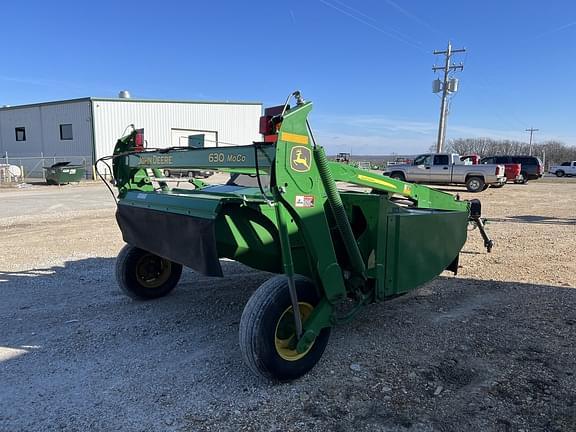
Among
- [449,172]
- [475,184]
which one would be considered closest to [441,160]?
[449,172]

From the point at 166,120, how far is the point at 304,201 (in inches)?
1169

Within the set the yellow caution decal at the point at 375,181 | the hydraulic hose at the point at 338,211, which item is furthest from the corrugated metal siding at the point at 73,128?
the hydraulic hose at the point at 338,211

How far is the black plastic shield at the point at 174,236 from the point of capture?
10.7 feet

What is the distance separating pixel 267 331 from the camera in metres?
3.06

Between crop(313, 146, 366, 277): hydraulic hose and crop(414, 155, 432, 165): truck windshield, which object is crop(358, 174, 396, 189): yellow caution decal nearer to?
crop(313, 146, 366, 277): hydraulic hose

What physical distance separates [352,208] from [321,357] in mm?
1250

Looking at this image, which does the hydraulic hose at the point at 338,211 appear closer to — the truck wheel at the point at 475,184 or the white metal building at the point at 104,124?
the truck wheel at the point at 475,184

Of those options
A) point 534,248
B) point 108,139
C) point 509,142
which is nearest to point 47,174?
point 108,139

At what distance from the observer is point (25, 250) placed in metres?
7.71

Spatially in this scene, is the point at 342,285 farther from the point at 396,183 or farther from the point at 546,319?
the point at 546,319

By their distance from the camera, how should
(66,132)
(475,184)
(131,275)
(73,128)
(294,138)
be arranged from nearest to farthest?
(294,138), (131,275), (475,184), (73,128), (66,132)

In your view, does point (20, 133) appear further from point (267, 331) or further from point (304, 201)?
point (267, 331)

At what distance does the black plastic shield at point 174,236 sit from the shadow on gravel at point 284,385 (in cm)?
79

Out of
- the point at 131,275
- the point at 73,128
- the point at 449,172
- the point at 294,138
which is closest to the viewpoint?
the point at 294,138
